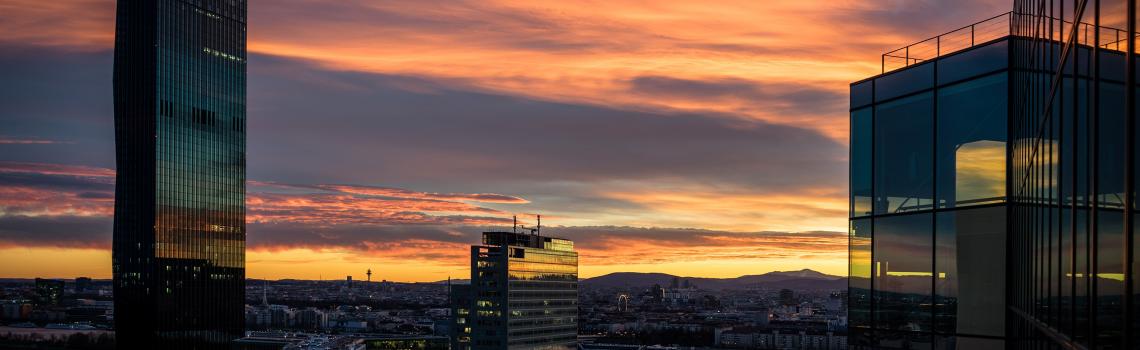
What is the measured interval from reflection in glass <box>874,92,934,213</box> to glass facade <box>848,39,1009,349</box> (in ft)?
0.06

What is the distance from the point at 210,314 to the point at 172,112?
99.2ft

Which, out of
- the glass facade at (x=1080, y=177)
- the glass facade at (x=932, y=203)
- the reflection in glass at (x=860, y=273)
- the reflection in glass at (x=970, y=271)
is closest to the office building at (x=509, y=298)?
the reflection in glass at (x=860, y=273)

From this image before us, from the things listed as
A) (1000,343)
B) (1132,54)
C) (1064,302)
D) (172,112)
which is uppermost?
(172,112)

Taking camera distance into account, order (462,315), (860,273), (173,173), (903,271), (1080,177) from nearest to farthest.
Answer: (1080,177), (903,271), (860,273), (173,173), (462,315)

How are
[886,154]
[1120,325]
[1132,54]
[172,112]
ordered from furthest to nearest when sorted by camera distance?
[172,112] → [886,154] → [1120,325] → [1132,54]

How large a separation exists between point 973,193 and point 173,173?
164008 millimetres

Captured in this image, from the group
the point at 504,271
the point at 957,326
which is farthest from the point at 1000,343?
the point at 504,271

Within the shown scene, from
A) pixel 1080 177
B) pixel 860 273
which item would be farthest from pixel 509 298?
pixel 1080 177

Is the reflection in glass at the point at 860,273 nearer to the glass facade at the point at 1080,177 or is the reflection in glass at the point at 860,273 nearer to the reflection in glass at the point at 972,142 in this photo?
the reflection in glass at the point at 972,142

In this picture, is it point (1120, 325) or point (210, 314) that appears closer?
point (1120, 325)

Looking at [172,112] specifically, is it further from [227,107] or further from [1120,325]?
[1120,325]

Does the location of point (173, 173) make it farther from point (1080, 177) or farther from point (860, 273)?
point (1080, 177)

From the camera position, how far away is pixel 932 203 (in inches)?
772

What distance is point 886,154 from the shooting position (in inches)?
824
